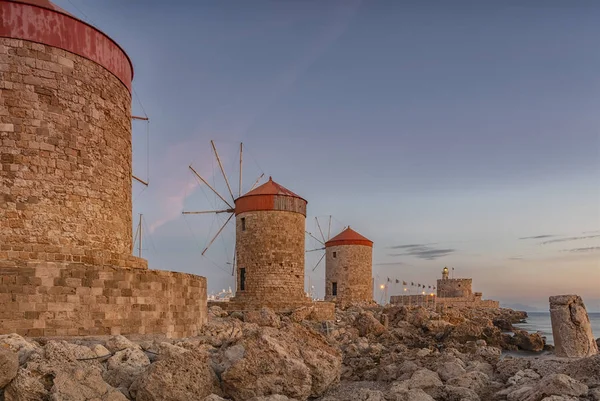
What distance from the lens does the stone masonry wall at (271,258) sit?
21688mm

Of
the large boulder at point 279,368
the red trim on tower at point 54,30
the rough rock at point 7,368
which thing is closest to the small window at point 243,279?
the red trim on tower at point 54,30

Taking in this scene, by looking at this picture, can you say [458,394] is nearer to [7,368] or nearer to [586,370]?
[586,370]

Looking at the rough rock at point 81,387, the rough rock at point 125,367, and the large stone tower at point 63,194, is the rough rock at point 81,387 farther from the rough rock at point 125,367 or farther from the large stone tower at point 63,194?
the large stone tower at point 63,194

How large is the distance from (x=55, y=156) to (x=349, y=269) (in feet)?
Result: 85.1

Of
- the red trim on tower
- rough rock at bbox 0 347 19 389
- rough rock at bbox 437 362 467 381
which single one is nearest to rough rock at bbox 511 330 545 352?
rough rock at bbox 437 362 467 381

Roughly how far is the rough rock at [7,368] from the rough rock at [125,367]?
3.13ft

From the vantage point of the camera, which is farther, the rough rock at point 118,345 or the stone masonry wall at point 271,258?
the stone masonry wall at point 271,258

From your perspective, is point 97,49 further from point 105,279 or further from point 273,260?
point 273,260

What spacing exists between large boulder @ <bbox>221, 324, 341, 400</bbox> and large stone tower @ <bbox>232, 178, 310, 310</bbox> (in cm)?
1525

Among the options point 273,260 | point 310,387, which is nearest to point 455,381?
point 310,387

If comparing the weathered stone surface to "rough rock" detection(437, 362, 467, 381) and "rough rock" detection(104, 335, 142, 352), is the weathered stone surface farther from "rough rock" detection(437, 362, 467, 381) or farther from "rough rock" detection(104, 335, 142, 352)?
"rough rock" detection(104, 335, 142, 352)

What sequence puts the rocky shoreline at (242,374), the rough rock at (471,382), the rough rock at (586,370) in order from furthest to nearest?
the rough rock at (471,382) < the rough rock at (586,370) < the rocky shoreline at (242,374)

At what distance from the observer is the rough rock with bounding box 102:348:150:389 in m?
5.42

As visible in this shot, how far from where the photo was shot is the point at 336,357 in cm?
655
